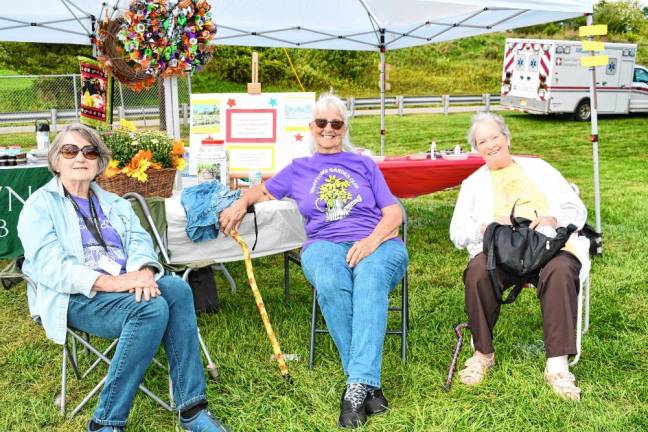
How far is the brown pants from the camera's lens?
9.29 ft

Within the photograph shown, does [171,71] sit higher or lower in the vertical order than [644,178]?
higher

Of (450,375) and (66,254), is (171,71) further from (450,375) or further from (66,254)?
(450,375)

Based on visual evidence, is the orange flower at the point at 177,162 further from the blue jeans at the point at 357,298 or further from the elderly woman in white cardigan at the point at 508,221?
the elderly woman in white cardigan at the point at 508,221

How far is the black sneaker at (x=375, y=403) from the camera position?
2.70 metres

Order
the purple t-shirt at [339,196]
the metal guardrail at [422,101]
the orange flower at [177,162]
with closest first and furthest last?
the purple t-shirt at [339,196] < the orange flower at [177,162] < the metal guardrail at [422,101]

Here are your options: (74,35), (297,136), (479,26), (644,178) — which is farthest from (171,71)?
(644,178)

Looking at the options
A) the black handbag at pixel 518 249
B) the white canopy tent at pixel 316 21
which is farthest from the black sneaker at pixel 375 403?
the white canopy tent at pixel 316 21

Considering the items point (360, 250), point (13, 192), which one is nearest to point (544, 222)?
point (360, 250)

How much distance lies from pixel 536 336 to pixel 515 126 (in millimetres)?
12109

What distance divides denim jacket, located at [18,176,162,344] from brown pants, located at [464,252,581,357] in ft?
4.52

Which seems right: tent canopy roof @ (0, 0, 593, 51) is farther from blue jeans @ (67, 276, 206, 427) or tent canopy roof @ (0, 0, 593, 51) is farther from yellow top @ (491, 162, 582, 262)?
blue jeans @ (67, 276, 206, 427)

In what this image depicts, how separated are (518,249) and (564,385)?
576 millimetres

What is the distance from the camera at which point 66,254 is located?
255cm

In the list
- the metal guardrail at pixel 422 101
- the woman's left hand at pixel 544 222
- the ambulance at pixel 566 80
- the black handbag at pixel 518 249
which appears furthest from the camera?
the metal guardrail at pixel 422 101
